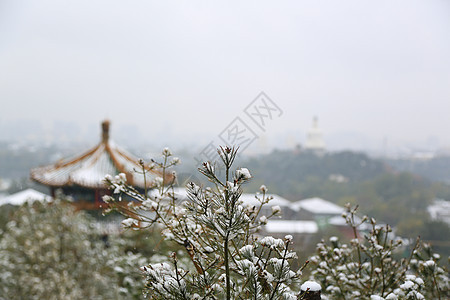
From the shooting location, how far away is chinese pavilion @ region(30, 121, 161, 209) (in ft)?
17.0

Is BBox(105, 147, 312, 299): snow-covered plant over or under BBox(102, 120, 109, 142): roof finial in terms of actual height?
under

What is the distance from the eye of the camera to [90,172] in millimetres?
5316

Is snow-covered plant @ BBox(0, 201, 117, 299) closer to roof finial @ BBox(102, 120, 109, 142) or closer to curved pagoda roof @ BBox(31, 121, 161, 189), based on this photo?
curved pagoda roof @ BBox(31, 121, 161, 189)

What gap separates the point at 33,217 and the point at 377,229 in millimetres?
4047

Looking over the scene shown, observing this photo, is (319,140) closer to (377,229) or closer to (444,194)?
(444,194)

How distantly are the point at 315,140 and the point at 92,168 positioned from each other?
63.2 feet

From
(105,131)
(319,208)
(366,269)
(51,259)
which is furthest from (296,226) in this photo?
(366,269)

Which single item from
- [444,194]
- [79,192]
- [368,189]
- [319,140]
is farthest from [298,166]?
[79,192]

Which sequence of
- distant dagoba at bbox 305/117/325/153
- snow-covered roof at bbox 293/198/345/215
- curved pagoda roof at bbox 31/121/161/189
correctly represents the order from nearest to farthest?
1. curved pagoda roof at bbox 31/121/161/189
2. snow-covered roof at bbox 293/198/345/215
3. distant dagoba at bbox 305/117/325/153

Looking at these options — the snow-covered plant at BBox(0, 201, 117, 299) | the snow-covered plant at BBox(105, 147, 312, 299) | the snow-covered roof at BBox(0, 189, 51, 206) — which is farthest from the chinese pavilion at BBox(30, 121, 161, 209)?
the snow-covered plant at BBox(105, 147, 312, 299)

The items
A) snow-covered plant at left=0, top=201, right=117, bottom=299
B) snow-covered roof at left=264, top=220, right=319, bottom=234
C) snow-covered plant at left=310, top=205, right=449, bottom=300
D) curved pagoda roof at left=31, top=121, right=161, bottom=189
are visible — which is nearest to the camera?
snow-covered plant at left=310, top=205, right=449, bottom=300

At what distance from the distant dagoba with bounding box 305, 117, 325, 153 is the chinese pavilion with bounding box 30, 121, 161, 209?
54.8ft

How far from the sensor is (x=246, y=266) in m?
0.95

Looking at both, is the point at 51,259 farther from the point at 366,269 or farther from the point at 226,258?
the point at 226,258
